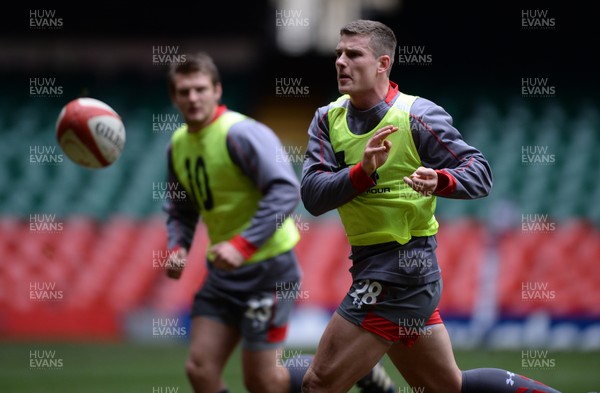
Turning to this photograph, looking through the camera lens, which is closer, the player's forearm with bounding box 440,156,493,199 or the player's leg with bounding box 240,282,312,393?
the player's forearm with bounding box 440,156,493,199

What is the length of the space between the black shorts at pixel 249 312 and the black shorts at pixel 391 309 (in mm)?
831

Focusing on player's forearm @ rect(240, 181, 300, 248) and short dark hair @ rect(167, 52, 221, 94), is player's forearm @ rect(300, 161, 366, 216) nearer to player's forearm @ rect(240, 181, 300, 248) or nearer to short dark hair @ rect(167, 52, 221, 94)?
player's forearm @ rect(240, 181, 300, 248)

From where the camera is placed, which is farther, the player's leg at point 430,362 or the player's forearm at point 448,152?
the player's leg at point 430,362

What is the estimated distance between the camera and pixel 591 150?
16.5 m

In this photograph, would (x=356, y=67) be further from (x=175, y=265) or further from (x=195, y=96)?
(x=175, y=265)

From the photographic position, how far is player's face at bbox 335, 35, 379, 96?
4.89 metres

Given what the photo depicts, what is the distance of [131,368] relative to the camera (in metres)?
9.59

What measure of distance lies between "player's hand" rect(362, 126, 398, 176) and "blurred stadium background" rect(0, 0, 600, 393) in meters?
4.04

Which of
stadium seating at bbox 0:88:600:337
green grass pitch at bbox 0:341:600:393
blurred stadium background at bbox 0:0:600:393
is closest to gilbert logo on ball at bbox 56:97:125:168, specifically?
green grass pitch at bbox 0:341:600:393

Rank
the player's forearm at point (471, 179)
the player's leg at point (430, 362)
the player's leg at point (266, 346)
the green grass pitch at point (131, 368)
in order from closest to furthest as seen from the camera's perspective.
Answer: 1. the player's forearm at point (471, 179)
2. the player's leg at point (430, 362)
3. the player's leg at point (266, 346)
4. the green grass pitch at point (131, 368)

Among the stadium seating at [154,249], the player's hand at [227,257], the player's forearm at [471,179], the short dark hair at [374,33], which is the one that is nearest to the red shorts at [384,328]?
the player's forearm at [471,179]

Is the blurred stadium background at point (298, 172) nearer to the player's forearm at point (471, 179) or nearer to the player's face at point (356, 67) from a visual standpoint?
the player's forearm at point (471, 179)

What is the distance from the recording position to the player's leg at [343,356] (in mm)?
4727

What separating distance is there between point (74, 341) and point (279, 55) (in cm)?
721
